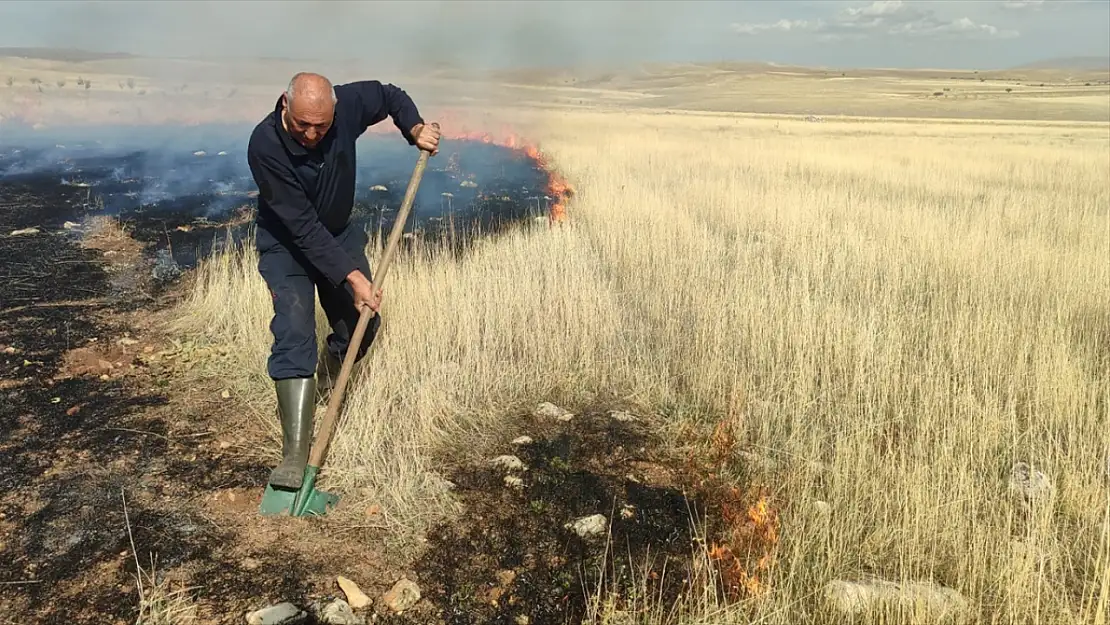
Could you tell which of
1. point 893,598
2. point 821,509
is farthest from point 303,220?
point 893,598

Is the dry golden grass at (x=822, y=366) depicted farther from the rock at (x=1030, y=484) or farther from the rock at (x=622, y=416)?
the rock at (x=622, y=416)

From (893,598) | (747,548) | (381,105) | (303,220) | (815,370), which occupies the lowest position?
(747,548)

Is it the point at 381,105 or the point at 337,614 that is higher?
the point at 381,105

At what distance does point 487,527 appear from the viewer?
116 inches

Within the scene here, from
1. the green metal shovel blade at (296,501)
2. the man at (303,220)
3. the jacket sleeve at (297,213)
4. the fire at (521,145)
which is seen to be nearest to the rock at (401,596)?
the green metal shovel blade at (296,501)

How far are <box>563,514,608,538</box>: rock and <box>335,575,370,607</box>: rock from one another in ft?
2.96

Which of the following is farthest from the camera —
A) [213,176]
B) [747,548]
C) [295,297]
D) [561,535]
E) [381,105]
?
[213,176]

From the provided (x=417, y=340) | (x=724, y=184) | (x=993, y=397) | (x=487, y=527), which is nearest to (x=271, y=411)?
(x=417, y=340)

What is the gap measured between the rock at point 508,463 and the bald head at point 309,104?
5.96ft

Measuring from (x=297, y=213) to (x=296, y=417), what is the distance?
948mm

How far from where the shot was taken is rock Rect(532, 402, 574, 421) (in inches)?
157

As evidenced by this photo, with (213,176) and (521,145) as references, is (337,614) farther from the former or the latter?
(521,145)

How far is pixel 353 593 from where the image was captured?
2488mm

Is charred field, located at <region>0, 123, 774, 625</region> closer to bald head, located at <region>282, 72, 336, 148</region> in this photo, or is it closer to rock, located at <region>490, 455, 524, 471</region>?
rock, located at <region>490, 455, 524, 471</region>
